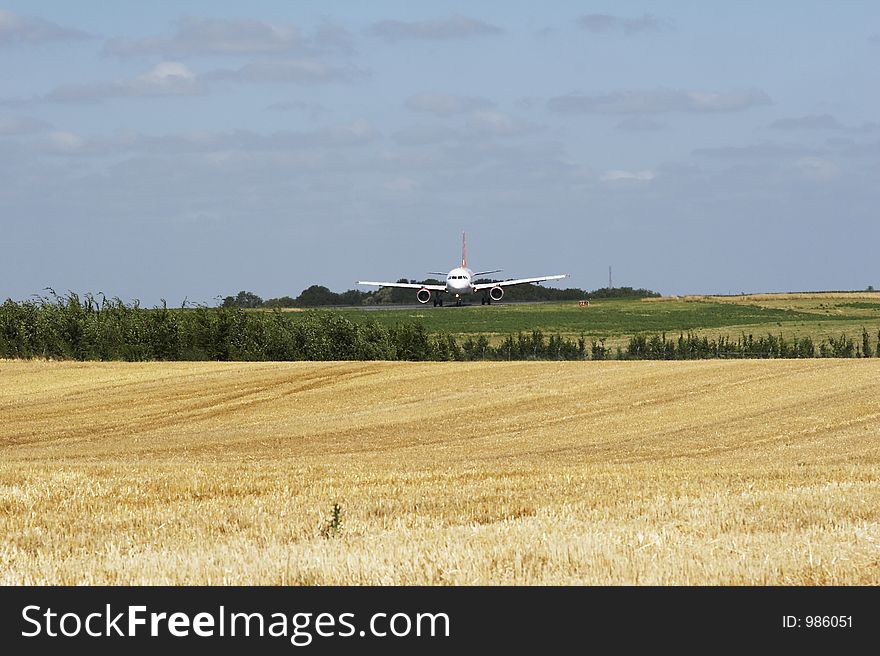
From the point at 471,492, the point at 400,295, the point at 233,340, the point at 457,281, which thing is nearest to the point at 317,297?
the point at 400,295

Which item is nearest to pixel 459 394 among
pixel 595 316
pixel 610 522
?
pixel 610 522

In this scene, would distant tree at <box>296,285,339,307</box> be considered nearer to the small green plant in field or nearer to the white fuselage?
the white fuselage

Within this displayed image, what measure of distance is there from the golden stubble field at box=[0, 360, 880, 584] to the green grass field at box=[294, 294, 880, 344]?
39.6 m

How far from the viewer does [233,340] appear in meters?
59.3

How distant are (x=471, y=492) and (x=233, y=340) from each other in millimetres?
47292

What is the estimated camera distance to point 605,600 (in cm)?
689

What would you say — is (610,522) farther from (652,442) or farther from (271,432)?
(271,432)

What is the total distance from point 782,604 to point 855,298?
12723cm

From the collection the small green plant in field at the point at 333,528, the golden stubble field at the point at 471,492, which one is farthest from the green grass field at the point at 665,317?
the small green plant in field at the point at 333,528

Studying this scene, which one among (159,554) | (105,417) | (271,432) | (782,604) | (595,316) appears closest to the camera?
(782,604)

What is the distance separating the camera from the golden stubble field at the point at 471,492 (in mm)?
8250

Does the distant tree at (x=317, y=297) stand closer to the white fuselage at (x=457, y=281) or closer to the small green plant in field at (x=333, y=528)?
the white fuselage at (x=457, y=281)

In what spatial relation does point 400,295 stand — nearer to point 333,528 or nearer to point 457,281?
point 457,281

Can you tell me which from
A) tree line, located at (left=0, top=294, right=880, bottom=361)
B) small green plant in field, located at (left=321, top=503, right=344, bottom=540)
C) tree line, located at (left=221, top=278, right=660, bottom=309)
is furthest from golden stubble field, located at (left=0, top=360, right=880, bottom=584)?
tree line, located at (left=221, top=278, right=660, bottom=309)
